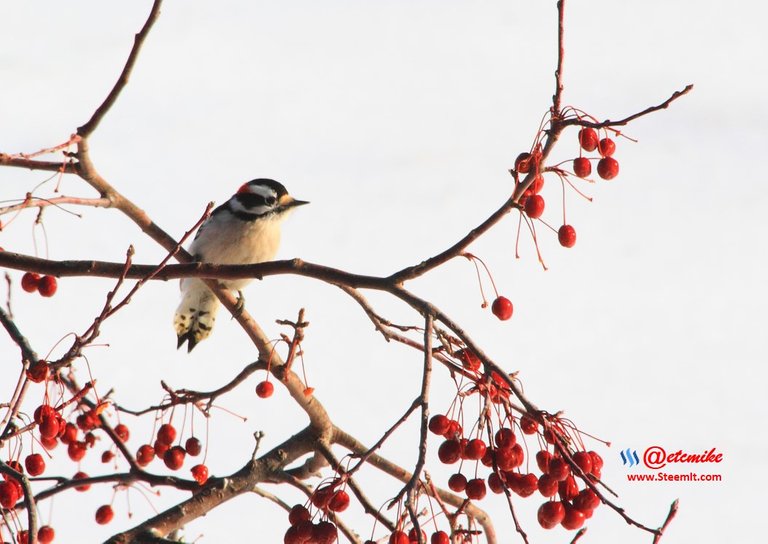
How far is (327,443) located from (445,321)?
1.19 meters

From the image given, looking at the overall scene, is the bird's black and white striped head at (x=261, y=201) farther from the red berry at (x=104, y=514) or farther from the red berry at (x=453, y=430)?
the red berry at (x=453, y=430)

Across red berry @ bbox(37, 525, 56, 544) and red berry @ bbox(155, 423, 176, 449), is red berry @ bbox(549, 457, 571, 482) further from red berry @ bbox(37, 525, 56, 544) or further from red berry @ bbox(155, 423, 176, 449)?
red berry @ bbox(37, 525, 56, 544)

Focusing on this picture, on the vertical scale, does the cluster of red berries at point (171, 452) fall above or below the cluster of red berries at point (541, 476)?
above

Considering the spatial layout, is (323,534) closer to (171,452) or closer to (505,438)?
(505,438)

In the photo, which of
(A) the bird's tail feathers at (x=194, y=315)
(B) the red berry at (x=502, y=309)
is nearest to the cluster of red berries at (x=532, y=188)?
(B) the red berry at (x=502, y=309)

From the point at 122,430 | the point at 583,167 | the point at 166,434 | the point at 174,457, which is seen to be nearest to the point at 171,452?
the point at 174,457

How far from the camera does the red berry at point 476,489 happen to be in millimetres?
2010

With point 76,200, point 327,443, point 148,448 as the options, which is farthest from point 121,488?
point 76,200

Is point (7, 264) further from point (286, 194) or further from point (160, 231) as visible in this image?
point (286, 194)

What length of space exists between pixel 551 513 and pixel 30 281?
1891 mm

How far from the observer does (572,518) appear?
6.46 feet

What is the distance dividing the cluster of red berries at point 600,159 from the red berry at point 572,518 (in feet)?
2.57

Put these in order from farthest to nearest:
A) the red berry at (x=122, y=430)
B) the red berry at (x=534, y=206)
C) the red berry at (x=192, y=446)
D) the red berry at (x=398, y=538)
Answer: the red berry at (x=122, y=430) → the red berry at (x=192, y=446) → the red berry at (x=534, y=206) → the red berry at (x=398, y=538)

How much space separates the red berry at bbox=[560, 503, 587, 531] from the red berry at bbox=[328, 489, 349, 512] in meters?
0.49
